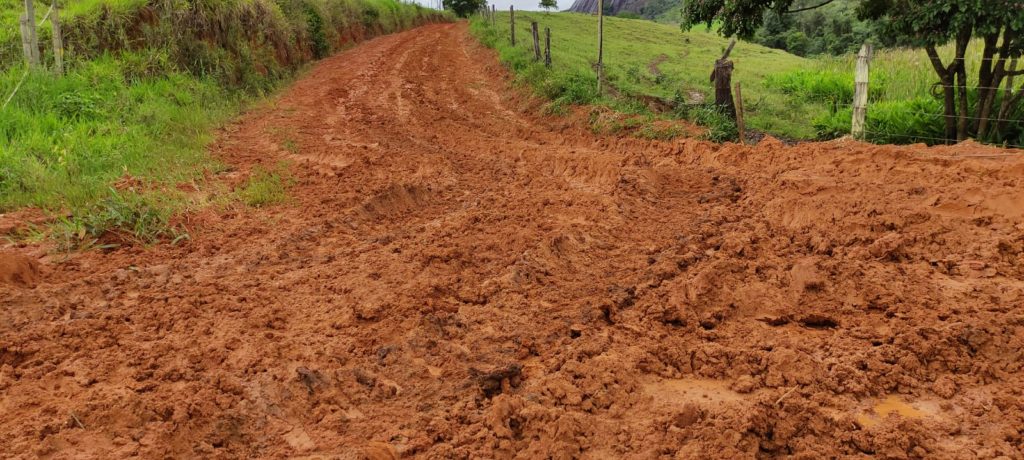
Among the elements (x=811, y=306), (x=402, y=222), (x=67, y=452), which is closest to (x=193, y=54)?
(x=402, y=222)

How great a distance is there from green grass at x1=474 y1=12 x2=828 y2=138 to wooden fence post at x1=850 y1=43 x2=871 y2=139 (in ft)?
3.95

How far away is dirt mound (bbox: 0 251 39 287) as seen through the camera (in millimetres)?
3922

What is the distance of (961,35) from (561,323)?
6.29 meters

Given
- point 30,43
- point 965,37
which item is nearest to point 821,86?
point 965,37

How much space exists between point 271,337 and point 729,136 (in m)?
6.58

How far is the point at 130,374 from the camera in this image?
9.92 feet

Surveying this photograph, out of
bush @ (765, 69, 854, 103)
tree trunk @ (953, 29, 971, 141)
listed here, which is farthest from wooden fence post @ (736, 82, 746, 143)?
bush @ (765, 69, 854, 103)

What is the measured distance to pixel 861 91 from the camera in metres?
7.52

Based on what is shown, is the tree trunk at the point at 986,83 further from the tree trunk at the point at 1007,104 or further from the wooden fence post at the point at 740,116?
the wooden fence post at the point at 740,116

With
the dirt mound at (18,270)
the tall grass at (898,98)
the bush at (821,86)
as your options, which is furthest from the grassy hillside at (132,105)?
the bush at (821,86)

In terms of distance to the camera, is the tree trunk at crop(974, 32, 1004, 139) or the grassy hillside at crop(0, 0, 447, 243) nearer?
the grassy hillside at crop(0, 0, 447, 243)

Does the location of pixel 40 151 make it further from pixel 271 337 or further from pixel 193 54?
pixel 193 54

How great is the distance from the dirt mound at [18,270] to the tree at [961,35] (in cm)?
810

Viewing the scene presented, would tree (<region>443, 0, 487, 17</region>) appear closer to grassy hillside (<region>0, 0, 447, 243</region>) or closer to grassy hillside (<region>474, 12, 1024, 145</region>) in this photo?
grassy hillside (<region>474, 12, 1024, 145</region>)
